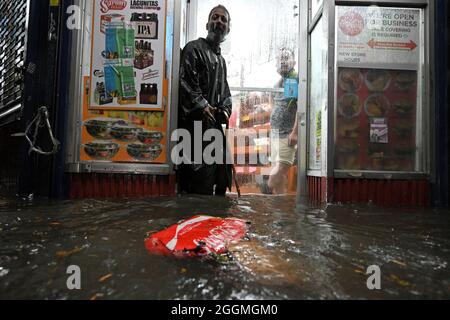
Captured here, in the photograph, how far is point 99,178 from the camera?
3.18m

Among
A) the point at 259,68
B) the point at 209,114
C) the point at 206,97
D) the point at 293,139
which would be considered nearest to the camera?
the point at 209,114

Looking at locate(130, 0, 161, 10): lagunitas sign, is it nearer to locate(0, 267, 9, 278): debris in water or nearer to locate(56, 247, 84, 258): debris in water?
locate(56, 247, 84, 258): debris in water

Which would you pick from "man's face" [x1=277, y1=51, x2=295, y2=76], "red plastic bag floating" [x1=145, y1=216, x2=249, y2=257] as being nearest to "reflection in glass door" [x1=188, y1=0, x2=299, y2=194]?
"man's face" [x1=277, y1=51, x2=295, y2=76]

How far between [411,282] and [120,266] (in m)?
0.92

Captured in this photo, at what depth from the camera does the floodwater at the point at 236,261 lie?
Answer: 954mm

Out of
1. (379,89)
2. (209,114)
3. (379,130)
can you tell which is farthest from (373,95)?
(209,114)

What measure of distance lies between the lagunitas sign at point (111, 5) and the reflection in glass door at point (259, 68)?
6.41 feet

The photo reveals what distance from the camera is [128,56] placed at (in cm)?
323

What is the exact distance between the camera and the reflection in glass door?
5328 millimetres

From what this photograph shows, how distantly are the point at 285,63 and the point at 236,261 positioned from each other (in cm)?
468

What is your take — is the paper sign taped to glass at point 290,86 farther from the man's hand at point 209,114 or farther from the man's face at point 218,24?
the man's hand at point 209,114

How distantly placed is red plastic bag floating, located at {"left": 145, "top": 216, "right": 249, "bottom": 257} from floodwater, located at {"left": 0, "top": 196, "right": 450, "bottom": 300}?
0.06 meters

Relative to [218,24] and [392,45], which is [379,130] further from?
[218,24]
